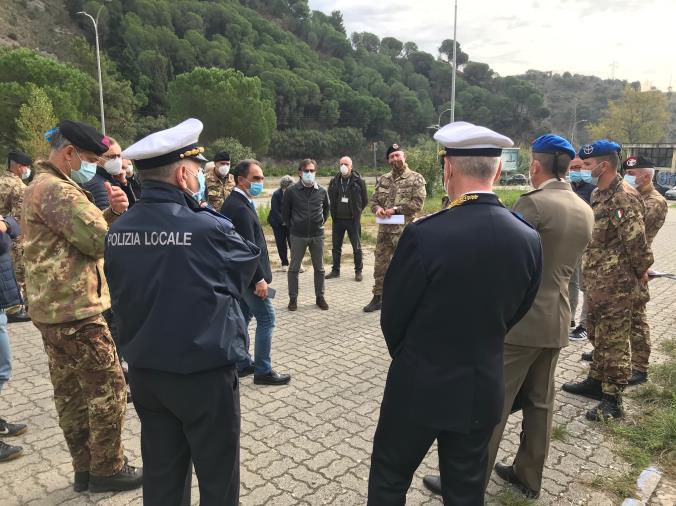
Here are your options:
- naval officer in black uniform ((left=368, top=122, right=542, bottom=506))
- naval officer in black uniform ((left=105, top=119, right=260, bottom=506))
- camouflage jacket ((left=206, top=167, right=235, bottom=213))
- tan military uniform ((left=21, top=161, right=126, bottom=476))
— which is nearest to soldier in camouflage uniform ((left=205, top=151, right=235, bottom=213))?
camouflage jacket ((left=206, top=167, right=235, bottom=213))

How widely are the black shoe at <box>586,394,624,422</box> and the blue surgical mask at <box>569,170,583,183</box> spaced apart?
2733mm

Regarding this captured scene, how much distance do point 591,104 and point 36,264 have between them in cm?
15830

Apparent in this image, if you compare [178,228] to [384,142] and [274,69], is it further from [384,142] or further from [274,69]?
[384,142]

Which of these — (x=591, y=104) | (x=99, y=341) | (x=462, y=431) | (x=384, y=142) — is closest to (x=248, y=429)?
(x=99, y=341)

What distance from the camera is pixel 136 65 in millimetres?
62531

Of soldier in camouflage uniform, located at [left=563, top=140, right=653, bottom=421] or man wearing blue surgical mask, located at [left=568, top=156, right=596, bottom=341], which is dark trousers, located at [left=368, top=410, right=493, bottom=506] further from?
man wearing blue surgical mask, located at [left=568, top=156, right=596, bottom=341]

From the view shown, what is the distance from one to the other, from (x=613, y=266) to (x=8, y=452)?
455 centimetres

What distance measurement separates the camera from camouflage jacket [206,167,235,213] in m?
7.20

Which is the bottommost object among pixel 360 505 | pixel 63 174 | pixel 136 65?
pixel 360 505

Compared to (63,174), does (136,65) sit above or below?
above

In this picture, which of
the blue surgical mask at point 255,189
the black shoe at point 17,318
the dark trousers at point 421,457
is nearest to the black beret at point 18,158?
the black shoe at point 17,318

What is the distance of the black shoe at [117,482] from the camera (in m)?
2.77

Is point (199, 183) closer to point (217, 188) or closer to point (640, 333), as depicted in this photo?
point (640, 333)

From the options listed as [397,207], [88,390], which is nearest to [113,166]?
[88,390]
